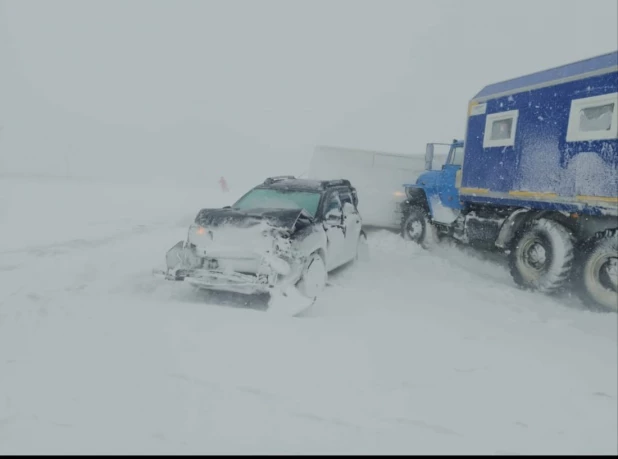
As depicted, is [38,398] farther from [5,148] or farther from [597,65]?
[5,148]

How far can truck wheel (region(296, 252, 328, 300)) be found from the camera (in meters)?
5.71

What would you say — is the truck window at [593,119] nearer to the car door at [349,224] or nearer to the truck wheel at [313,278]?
the car door at [349,224]

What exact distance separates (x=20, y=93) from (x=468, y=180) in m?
159

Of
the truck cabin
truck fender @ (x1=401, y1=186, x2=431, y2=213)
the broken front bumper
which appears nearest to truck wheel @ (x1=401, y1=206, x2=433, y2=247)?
truck fender @ (x1=401, y1=186, x2=431, y2=213)

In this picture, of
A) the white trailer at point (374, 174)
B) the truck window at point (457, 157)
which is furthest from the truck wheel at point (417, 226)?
the truck window at point (457, 157)

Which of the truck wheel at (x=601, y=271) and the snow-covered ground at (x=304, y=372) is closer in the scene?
the snow-covered ground at (x=304, y=372)

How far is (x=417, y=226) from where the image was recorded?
11.1 meters

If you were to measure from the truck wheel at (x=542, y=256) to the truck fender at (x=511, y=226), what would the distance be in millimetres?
147

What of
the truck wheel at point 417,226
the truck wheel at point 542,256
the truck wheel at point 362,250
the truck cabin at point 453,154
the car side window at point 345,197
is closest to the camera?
the truck wheel at point 542,256

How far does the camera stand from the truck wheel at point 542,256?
6.69m

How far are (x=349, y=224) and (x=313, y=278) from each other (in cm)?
209

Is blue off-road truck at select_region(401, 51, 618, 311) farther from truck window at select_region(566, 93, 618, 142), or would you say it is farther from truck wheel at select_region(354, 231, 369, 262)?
truck wheel at select_region(354, 231, 369, 262)

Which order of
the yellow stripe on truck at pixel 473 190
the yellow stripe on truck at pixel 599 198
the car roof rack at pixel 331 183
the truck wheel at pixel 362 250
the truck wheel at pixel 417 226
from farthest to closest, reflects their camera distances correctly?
1. the truck wheel at pixel 417 226
2. the truck wheel at pixel 362 250
3. the yellow stripe on truck at pixel 473 190
4. the car roof rack at pixel 331 183
5. the yellow stripe on truck at pixel 599 198

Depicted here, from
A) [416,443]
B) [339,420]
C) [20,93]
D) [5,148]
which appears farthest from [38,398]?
[20,93]
